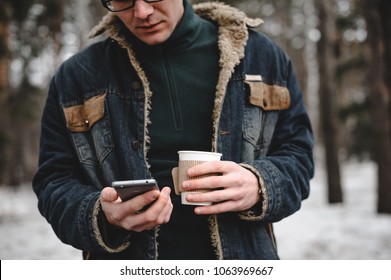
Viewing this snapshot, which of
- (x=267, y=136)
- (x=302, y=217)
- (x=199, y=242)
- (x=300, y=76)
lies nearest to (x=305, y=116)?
(x=267, y=136)

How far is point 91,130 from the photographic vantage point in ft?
5.24

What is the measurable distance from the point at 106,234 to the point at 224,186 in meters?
0.47

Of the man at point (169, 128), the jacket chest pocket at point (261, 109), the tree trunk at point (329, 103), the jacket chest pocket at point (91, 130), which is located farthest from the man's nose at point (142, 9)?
the tree trunk at point (329, 103)

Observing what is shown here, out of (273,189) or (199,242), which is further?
(199,242)

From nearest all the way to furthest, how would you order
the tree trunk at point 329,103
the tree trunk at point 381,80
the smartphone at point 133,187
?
the smartphone at point 133,187, the tree trunk at point 381,80, the tree trunk at point 329,103

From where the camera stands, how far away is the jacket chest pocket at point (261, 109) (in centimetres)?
162

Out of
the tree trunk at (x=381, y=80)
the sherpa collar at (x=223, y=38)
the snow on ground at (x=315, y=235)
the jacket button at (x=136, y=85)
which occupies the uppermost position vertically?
the sherpa collar at (x=223, y=38)

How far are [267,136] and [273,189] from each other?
310 millimetres

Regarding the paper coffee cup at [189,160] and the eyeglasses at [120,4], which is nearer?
the paper coffee cup at [189,160]

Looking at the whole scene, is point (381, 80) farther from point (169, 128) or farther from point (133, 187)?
point (133, 187)

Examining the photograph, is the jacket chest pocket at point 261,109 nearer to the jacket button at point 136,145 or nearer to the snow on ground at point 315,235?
the jacket button at point 136,145

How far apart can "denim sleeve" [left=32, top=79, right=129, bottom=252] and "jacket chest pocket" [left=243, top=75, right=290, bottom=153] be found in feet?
2.19

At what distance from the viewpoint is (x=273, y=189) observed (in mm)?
1427

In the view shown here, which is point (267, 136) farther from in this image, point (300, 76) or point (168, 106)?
point (300, 76)
